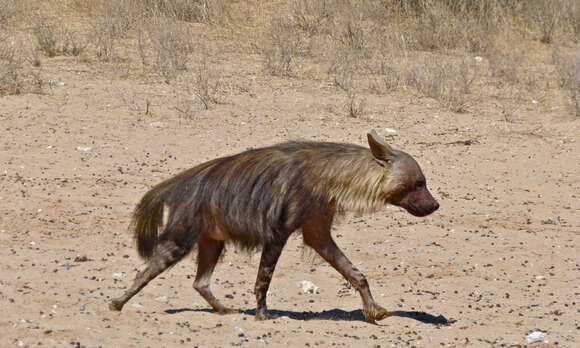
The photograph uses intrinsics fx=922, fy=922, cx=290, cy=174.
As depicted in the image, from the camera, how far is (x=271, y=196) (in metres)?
6.12

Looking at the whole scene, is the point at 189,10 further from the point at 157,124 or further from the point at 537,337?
the point at 537,337

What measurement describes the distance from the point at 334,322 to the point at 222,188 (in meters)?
1.22

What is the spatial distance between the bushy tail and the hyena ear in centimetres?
142

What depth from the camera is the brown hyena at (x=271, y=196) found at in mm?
6133

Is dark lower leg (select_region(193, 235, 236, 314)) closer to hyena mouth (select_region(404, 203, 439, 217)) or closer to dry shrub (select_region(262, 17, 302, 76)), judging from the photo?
hyena mouth (select_region(404, 203, 439, 217))

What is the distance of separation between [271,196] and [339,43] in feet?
30.7

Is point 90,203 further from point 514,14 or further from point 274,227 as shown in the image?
point 514,14

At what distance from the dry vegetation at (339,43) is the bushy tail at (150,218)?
571 centimetres

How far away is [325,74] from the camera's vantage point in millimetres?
13922

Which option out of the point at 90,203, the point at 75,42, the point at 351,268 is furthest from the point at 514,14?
the point at 351,268

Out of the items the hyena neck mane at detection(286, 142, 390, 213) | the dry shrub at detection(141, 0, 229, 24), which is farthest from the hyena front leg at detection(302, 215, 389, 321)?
the dry shrub at detection(141, 0, 229, 24)

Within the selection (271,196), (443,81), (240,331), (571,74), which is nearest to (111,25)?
(443,81)

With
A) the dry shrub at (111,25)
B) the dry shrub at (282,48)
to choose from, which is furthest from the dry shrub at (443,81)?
the dry shrub at (111,25)

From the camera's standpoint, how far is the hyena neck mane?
6.16 meters
